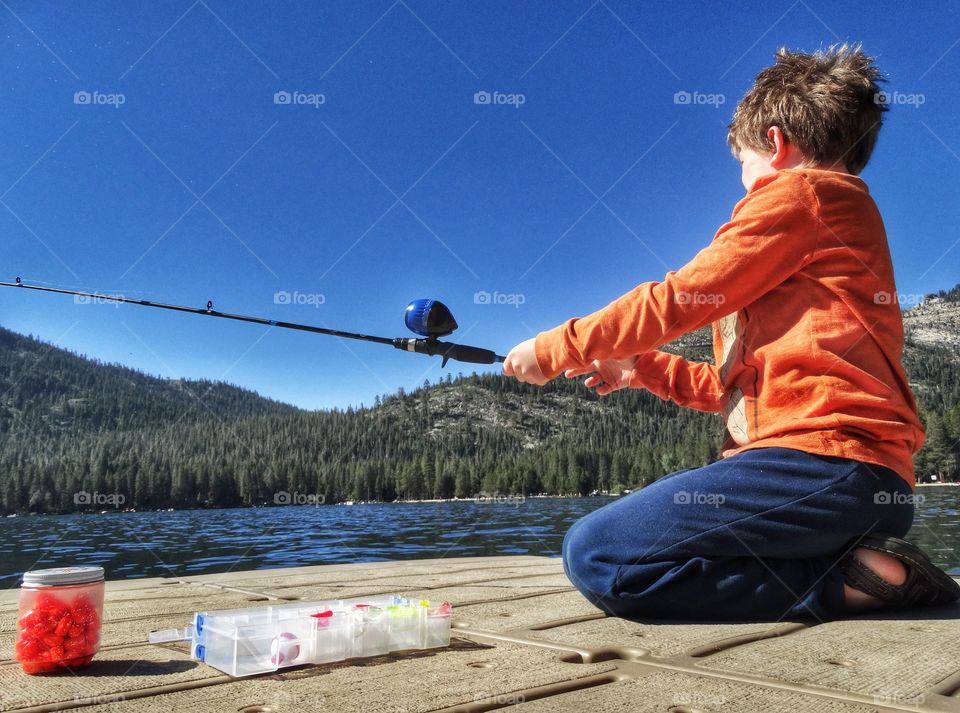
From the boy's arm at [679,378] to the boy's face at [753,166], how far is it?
0.90 m

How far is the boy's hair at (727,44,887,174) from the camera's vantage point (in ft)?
8.93

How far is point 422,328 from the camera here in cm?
365

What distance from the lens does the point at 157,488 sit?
116688 millimetres

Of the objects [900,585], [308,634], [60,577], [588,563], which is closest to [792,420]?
[900,585]

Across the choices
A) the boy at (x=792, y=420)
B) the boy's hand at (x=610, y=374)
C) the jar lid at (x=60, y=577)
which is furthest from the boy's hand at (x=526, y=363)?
the jar lid at (x=60, y=577)

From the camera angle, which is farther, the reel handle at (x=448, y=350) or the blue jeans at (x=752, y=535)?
the reel handle at (x=448, y=350)

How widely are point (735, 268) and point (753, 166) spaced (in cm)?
72

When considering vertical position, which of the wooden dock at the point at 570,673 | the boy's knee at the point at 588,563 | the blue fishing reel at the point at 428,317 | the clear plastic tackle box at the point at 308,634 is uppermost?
the blue fishing reel at the point at 428,317

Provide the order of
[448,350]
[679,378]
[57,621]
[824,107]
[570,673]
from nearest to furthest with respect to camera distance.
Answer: [570,673], [57,621], [824,107], [679,378], [448,350]

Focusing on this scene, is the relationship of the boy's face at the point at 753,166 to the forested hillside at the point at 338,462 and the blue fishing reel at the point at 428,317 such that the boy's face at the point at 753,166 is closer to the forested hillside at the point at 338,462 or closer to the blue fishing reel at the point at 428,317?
the blue fishing reel at the point at 428,317

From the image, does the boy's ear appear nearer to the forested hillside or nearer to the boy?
the boy

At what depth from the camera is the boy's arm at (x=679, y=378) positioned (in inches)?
135

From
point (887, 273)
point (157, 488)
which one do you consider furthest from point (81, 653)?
point (157, 488)

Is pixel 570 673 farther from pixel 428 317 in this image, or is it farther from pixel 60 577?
pixel 428 317
